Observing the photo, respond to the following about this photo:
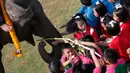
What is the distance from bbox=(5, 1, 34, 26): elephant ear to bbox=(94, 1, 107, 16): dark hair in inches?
34.7

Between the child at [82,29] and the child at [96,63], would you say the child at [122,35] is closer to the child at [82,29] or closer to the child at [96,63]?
the child at [96,63]

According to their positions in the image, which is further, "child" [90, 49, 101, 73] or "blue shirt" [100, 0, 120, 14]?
"blue shirt" [100, 0, 120, 14]

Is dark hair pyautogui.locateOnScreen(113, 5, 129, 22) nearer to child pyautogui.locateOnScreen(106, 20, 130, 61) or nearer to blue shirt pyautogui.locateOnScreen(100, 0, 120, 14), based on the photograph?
child pyautogui.locateOnScreen(106, 20, 130, 61)

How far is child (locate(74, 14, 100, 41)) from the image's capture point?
6.32 m

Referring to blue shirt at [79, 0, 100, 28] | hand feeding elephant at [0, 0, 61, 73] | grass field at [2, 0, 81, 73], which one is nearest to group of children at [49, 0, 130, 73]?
blue shirt at [79, 0, 100, 28]

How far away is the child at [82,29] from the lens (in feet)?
20.7

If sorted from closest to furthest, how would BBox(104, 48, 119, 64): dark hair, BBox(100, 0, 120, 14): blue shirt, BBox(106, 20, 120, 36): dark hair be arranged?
BBox(104, 48, 119, 64): dark hair → BBox(106, 20, 120, 36): dark hair → BBox(100, 0, 120, 14): blue shirt

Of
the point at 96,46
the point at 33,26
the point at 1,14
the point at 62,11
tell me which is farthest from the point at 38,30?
the point at 62,11

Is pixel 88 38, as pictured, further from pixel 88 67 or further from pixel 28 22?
pixel 28 22

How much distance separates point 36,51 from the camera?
841 centimetres

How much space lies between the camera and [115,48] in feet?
18.3

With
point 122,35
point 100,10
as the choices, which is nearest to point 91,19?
point 100,10

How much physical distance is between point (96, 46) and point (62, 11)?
152 inches

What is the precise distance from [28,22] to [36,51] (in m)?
Result: 2.31
